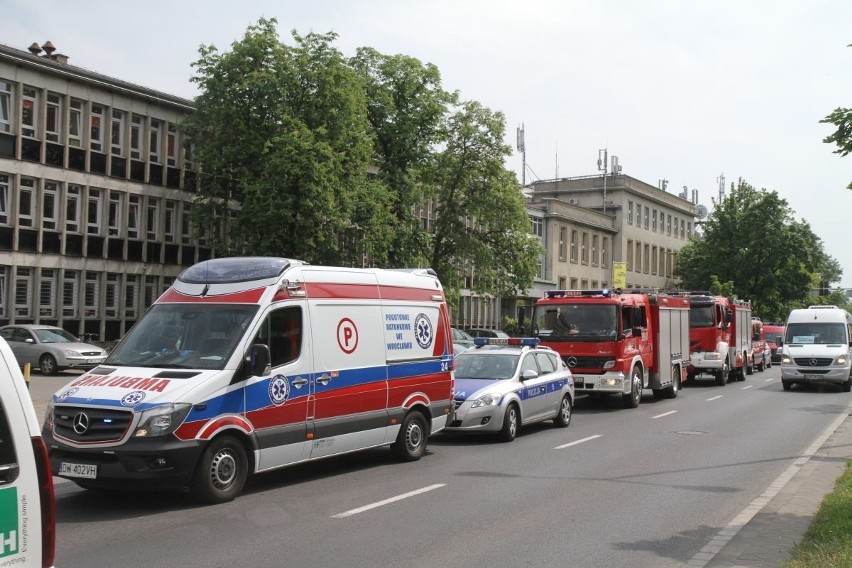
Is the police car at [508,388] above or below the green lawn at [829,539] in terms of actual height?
above

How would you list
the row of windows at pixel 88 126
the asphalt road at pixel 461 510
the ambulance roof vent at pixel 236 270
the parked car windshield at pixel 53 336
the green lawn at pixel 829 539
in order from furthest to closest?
the row of windows at pixel 88 126
the parked car windshield at pixel 53 336
the ambulance roof vent at pixel 236 270
the asphalt road at pixel 461 510
the green lawn at pixel 829 539

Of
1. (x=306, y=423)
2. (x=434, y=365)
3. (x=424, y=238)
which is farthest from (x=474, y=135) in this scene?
(x=306, y=423)

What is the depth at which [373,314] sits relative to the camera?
12773 millimetres

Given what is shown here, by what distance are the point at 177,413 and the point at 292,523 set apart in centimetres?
163

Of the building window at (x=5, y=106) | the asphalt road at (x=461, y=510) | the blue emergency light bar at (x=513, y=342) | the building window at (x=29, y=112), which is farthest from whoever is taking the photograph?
the building window at (x=29, y=112)

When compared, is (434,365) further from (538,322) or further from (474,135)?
(474,135)

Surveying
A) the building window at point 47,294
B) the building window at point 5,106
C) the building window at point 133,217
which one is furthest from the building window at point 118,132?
the building window at point 47,294

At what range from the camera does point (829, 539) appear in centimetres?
798

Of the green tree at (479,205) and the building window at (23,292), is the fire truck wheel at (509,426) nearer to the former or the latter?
the building window at (23,292)

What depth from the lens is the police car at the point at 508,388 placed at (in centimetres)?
1593

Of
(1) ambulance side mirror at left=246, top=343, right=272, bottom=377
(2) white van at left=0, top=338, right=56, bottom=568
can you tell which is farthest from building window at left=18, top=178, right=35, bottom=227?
(2) white van at left=0, top=338, right=56, bottom=568

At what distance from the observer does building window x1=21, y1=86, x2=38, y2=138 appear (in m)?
35.8

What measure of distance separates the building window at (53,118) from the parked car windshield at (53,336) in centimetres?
849

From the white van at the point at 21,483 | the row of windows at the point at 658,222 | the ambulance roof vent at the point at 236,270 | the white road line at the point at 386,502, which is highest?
the row of windows at the point at 658,222
